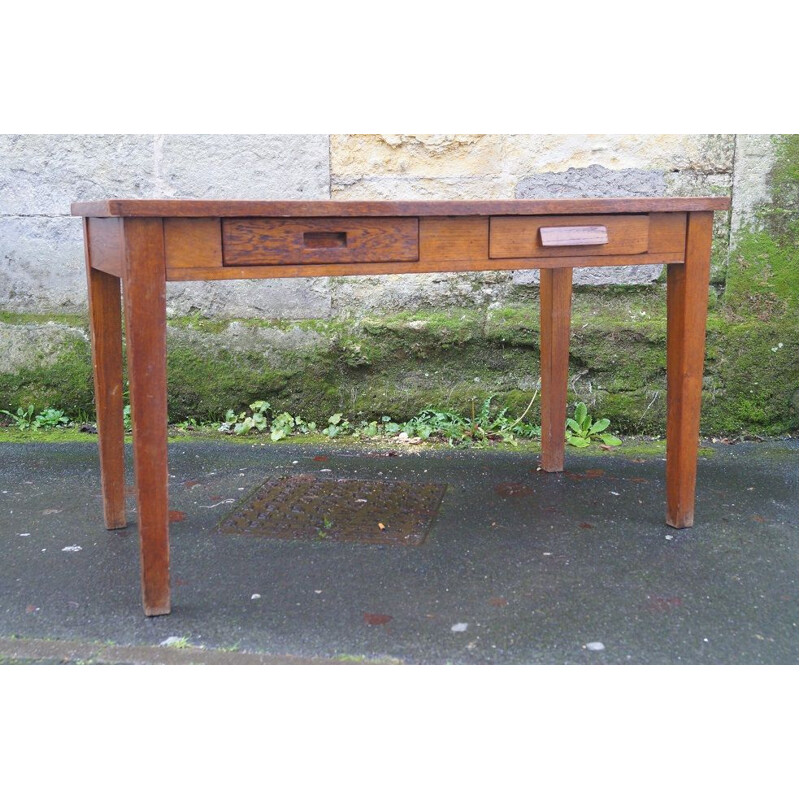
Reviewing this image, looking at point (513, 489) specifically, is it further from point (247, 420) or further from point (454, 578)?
point (247, 420)

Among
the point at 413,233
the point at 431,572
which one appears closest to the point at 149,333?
the point at 413,233

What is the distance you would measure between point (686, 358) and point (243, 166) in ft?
6.89

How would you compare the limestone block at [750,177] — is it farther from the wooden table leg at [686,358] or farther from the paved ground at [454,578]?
the wooden table leg at [686,358]

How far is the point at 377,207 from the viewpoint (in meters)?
2.21

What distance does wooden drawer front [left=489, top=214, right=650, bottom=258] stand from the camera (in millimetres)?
2373

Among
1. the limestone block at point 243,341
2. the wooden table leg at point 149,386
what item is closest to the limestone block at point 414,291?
the limestone block at point 243,341

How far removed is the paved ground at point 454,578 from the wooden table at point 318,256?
0.19 metres

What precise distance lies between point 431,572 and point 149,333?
1.00 meters

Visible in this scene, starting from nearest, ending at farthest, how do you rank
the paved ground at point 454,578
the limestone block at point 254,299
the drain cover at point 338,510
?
the paved ground at point 454,578, the drain cover at point 338,510, the limestone block at point 254,299

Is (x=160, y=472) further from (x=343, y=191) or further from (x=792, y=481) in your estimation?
(x=792, y=481)

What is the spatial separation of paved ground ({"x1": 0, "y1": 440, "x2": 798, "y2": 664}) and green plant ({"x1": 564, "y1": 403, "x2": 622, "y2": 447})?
39 cm

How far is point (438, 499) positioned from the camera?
3.08m

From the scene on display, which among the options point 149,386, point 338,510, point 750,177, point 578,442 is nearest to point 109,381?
point 149,386

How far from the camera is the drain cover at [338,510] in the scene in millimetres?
2754
